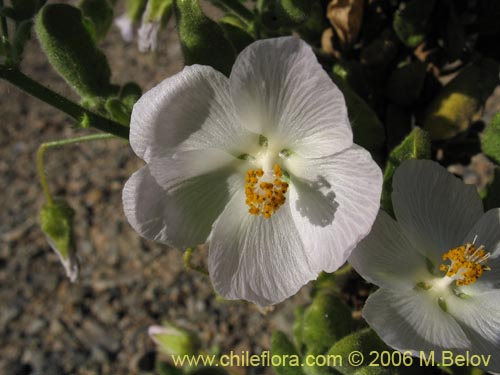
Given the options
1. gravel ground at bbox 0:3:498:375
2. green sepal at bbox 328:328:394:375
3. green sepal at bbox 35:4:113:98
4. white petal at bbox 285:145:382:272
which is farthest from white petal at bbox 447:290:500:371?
gravel ground at bbox 0:3:498:375

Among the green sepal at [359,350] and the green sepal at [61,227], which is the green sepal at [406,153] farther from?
the green sepal at [61,227]

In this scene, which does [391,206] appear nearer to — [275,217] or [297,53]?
[275,217]

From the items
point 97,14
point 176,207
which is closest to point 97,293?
point 97,14

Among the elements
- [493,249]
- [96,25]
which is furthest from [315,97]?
[96,25]

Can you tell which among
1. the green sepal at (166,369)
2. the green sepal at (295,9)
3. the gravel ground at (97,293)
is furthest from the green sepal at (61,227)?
the gravel ground at (97,293)

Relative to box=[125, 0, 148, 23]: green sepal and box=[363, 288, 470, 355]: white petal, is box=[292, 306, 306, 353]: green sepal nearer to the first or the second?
box=[363, 288, 470, 355]: white petal

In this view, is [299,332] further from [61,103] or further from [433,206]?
[61,103]
